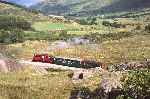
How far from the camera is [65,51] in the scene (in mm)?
192625

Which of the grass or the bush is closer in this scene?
the bush

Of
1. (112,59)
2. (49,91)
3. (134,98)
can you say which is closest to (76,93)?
(49,91)

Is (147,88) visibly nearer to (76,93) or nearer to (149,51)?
(76,93)

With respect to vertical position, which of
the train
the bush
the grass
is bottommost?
the train

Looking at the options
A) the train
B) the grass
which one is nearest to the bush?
the grass

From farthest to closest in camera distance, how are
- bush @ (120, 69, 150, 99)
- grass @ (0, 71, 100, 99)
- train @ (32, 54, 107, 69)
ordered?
train @ (32, 54, 107, 69), grass @ (0, 71, 100, 99), bush @ (120, 69, 150, 99)

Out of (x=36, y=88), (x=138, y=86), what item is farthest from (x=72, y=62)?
(x=138, y=86)

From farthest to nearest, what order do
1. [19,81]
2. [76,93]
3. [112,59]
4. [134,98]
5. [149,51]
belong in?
[149,51] → [112,59] → [19,81] → [76,93] → [134,98]

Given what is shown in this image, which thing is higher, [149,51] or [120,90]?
[120,90]

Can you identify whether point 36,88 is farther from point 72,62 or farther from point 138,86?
point 72,62

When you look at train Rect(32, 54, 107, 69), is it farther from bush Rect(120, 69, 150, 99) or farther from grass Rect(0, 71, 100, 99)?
bush Rect(120, 69, 150, 99)

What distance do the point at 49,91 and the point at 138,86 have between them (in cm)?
1621

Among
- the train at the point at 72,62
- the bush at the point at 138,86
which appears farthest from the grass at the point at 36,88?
the train at the point at 72,62

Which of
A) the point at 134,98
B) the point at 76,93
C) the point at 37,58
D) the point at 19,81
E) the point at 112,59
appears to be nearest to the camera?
the point at 134,98
